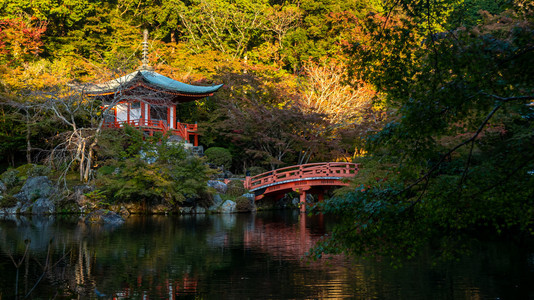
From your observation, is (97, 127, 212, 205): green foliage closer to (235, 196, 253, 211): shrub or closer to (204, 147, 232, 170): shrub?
(235, 196, 253, 211): shrub

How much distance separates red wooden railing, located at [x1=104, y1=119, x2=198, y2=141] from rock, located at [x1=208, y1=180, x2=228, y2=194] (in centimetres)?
331

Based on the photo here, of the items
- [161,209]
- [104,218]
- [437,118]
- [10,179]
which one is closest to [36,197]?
[10,179]

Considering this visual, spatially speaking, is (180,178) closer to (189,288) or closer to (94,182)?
(94,182)

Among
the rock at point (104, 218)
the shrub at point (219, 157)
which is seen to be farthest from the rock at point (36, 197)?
the shrub at point (219, 157)

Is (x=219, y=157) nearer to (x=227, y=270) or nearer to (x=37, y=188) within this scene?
(x=37, y=188)

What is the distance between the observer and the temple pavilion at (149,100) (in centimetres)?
2364

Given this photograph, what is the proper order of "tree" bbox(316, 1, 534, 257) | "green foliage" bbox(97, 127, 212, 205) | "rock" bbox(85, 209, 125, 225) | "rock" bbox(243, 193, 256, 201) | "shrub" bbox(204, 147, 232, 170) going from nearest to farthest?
"tree" bbox(316, 1, 534, 257)
"rock" bbox(85, 209, 125, 225)
"green foliage" bbox(97, 127, 212, 205)
"rock" bbox(243, 193, 256, 201)
"shrub" bbox(204, 147, 232, 170)

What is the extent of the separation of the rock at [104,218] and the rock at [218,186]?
516 centimetres

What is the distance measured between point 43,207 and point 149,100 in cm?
832

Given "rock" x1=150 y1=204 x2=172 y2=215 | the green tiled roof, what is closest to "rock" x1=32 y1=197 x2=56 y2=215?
"rock" x1=150 y1=204 x2=172 y2=215

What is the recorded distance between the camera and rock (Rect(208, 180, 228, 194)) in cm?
2175

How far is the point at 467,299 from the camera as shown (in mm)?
6898

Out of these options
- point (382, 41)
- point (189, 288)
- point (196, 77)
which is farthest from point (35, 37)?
point (382, 41)

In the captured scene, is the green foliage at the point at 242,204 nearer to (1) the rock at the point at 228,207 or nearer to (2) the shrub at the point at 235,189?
(1) the rock at the point at 228,207
